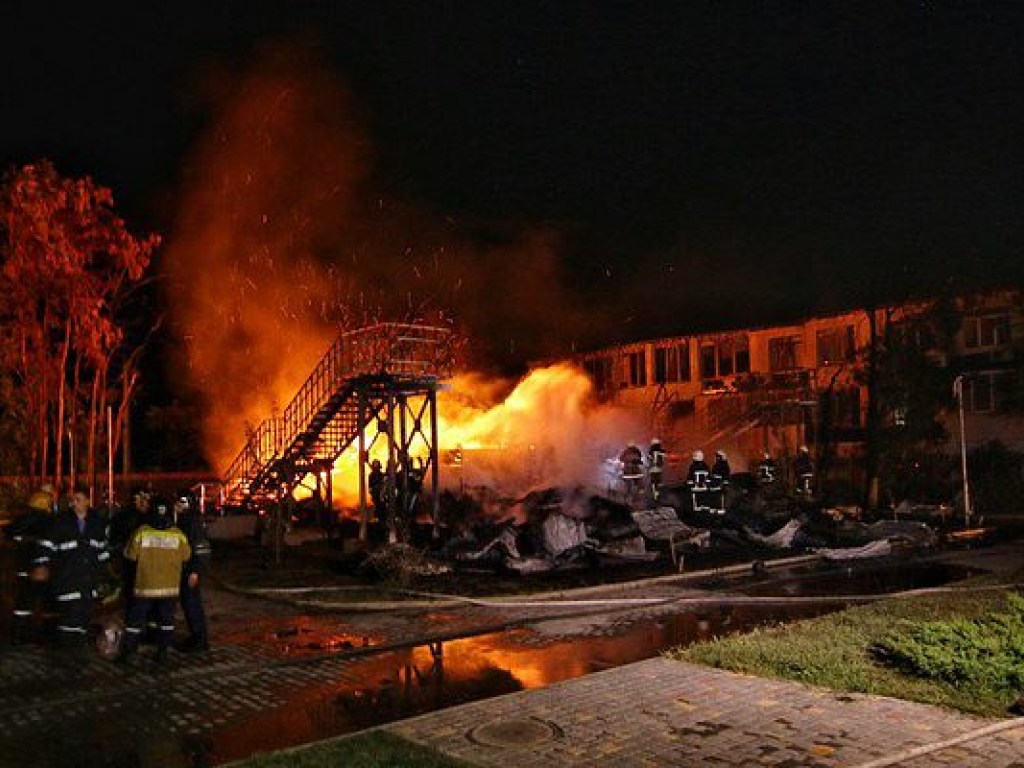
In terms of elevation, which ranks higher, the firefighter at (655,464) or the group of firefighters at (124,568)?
the firefighter at (655,464)

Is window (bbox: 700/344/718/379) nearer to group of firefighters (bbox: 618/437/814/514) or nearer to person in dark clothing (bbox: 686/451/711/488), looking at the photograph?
group of firefighters (bbox: 618/437/814/514)

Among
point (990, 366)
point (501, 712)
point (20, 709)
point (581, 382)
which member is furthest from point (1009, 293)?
point (20, 709)

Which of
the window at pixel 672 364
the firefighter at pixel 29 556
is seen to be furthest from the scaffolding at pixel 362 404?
the window at pixel 672 364

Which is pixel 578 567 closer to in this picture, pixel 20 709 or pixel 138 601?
pixel 138 601

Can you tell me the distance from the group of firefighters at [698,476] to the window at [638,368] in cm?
1465

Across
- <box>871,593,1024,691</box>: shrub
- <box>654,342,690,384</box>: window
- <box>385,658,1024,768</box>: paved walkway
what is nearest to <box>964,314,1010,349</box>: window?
<box>654,342,690,384</box>: window

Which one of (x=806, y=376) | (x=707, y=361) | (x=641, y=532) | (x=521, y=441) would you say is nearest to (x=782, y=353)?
(x=806, y=376)

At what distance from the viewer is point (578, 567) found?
1603 cm

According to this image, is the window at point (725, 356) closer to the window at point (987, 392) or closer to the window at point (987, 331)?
the window at point (987, 331)

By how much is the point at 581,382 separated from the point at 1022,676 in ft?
103

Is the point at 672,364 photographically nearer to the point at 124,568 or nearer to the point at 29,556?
the point at 124,568

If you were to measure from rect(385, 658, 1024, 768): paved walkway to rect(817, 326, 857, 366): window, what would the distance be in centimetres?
2875

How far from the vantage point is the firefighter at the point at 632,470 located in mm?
22359

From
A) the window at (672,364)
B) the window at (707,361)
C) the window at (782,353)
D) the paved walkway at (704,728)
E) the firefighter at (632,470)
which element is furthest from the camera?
the window at (672,364)
